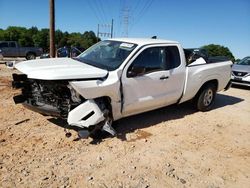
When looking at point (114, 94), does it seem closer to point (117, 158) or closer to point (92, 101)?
point (92, 101)

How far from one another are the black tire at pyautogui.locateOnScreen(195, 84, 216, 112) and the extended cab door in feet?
3.14

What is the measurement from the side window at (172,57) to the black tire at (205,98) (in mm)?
1308

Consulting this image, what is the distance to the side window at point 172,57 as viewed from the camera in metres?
5.54

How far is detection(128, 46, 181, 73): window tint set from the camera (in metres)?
5.04

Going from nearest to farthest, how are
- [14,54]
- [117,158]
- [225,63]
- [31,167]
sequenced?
[31,167], [117,158], [225,63], [14,54]

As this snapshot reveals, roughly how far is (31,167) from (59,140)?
0.90m

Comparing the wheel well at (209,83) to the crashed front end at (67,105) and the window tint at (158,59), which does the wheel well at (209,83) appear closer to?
the window tint at (158,59)

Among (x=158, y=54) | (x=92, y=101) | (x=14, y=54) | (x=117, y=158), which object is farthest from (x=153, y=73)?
(x=14, y=54)

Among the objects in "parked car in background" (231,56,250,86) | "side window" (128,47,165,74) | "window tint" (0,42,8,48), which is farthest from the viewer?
"window tint" (0,42,8,48)

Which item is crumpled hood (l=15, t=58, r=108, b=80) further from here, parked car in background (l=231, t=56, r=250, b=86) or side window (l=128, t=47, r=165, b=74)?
parked car in background (l=231, t=56, r=250, b=86)

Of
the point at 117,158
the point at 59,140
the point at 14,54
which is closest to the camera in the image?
the point at 117,158

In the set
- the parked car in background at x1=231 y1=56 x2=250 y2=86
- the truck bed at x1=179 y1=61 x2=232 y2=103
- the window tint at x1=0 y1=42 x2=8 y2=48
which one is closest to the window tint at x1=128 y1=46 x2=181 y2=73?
the truck bed at x1=179 y1=61 x2=232 y2=103

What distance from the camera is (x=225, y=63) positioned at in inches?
279

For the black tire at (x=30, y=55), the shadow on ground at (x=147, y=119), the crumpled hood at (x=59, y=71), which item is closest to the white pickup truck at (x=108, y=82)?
the crumpled hood at (x=59, y=71)
